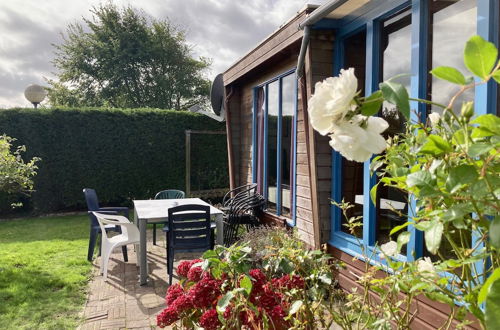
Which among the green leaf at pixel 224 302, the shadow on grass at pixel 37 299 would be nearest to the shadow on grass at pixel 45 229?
the shadow on grass at pixel 37 299

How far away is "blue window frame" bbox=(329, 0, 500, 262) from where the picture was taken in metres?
1.98

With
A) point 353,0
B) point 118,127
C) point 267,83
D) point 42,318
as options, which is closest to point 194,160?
point 118,127

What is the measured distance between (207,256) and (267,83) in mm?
4124

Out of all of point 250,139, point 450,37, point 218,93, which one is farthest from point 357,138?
point 218,93

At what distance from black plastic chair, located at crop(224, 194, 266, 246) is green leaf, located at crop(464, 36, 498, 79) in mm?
4527

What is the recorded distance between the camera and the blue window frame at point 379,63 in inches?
78.1

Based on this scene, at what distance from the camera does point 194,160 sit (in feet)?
29.9

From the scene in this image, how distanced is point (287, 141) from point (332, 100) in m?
4.10

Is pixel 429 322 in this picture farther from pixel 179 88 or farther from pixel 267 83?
pixel 179 88

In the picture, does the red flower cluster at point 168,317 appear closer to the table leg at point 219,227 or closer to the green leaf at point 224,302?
the green leaf at point 224,302

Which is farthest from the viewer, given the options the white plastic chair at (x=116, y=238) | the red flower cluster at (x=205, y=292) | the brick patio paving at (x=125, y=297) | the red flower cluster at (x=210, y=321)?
the white plastic chair at (x=116, y=238)

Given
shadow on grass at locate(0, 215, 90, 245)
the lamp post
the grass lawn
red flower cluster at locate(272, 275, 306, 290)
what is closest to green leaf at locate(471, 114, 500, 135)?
red flower cluster at locate(272, 275, 306, 290)

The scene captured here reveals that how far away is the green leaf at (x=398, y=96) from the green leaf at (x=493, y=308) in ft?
1.15

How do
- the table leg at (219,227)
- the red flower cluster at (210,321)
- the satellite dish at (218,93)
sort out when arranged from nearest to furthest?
the red flower cluster at (210,321) → the table leg at (219,227) → the satellite dish at (218,93)
